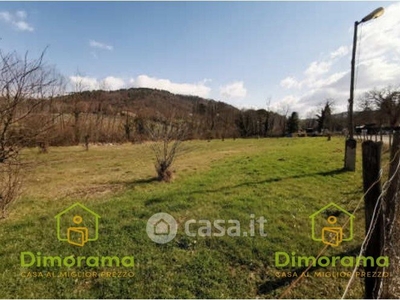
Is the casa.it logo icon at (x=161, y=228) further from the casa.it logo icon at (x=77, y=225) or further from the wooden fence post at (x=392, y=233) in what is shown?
the wooden fence post at (x=392, y=233)

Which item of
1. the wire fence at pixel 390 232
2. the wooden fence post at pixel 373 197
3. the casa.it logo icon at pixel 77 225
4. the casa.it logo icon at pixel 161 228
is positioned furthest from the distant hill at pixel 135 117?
the wire fence at pixel 390 232

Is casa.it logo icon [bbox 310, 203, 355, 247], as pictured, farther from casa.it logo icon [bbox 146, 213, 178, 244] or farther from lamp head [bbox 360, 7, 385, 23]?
lamp head [bbox 360, 7, 385, 23]

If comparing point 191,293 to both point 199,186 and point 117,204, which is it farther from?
point 199,186

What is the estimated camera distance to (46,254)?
12.7 feet

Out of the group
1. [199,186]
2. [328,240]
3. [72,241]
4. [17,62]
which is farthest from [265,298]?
[17,62]

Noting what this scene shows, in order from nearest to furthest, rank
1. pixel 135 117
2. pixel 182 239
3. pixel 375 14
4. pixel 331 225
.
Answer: pixel 182 239 < pixel 331 225 < pixel 375 14 < pixel 135 117

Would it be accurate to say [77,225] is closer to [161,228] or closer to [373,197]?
[161,228]

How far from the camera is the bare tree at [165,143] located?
8305 millimetres

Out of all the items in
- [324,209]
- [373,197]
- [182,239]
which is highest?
[373,197]

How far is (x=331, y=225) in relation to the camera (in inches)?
199

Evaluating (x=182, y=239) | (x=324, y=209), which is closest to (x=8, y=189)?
(x=182, y=239)

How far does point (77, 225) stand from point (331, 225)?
4.83 m

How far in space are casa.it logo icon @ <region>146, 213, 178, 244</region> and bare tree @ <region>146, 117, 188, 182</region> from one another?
308 centimetres

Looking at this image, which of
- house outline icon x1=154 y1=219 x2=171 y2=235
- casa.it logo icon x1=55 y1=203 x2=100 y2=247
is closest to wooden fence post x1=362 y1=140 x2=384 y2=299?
house outline icon x1=154 y1=219 x2=171 y2=235
